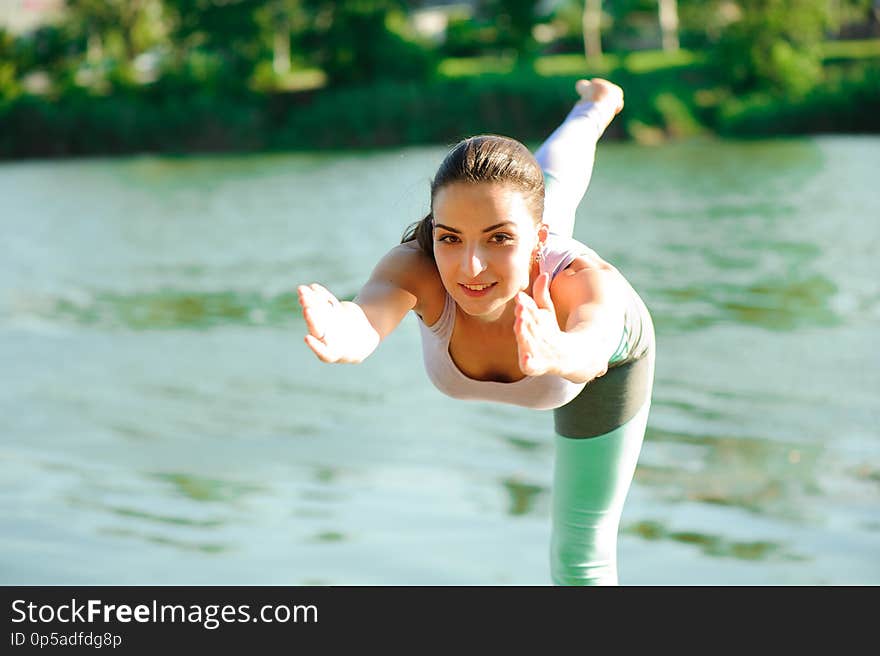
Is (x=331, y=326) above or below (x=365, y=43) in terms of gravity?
below

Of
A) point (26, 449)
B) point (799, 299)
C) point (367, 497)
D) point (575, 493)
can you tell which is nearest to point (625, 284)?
point (575, 493)

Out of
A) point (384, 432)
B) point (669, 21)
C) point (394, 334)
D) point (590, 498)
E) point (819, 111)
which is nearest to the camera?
point (590, 498)

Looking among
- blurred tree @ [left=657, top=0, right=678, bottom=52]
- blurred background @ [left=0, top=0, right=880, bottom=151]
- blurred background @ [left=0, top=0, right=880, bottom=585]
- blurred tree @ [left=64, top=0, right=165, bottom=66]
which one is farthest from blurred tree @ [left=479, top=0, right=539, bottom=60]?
blurred tree @ [left=64, top=0, right=165, bottom=66]

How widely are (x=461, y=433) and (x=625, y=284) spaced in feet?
18.1

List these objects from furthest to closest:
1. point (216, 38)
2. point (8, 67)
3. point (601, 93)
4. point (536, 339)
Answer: point (216, 38), point (8, 67), point (601, 93), point (536, 339)

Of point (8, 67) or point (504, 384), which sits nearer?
point (504, 384)

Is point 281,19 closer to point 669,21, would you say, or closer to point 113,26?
point 113,26

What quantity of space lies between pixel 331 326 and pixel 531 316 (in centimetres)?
59

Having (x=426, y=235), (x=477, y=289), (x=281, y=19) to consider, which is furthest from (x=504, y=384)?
(x=281, y=19)

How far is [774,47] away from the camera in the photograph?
44938 millimetres

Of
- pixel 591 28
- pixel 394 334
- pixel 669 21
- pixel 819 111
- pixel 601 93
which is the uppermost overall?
pixel 669 21

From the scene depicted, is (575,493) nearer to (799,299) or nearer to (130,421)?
(130,421)

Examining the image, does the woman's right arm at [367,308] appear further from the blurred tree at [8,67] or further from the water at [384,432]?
the blurred tree at [8,67]
